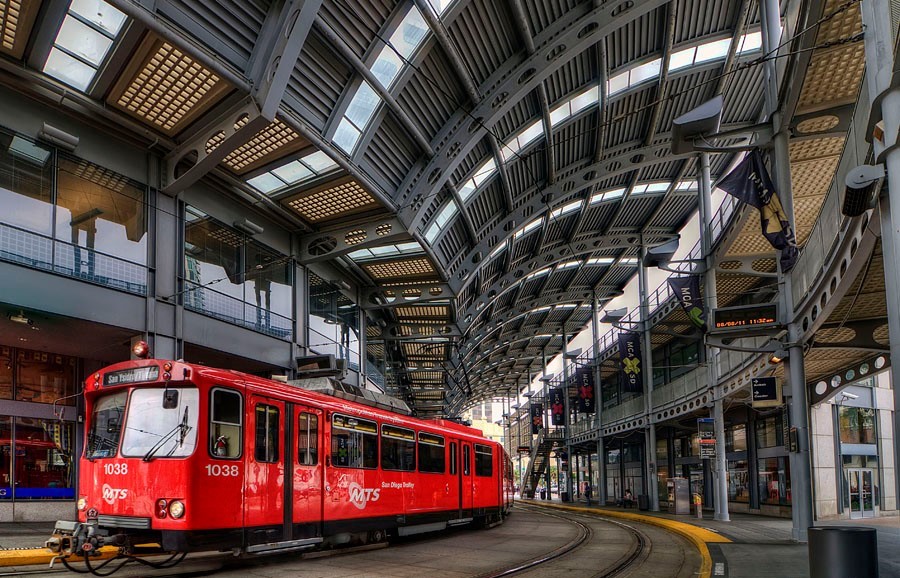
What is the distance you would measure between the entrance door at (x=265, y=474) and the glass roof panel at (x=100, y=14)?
7.15 meters

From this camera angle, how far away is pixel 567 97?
24.2 m

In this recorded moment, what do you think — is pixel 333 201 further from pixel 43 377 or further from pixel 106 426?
pixel 106 426

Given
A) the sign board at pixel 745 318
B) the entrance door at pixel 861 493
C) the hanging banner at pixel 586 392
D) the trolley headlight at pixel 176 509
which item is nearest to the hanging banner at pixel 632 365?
the hanging banner at pixel 586 392

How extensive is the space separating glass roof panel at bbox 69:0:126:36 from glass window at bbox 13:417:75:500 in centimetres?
919

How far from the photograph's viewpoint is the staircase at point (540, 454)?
195 feet

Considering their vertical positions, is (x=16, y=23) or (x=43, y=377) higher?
(x=16, y=23)

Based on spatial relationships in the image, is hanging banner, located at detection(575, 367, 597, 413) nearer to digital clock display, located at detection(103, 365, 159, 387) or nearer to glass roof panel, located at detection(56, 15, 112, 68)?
glass roof panel, located at detection(56, 15, 112, 68)

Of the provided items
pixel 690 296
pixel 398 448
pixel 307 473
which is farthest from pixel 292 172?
pixel 690 296

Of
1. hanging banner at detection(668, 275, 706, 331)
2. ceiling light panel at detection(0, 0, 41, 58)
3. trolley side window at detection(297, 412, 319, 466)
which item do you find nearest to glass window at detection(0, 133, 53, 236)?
ceiling light panel at detection(0, 0, 41, 58)

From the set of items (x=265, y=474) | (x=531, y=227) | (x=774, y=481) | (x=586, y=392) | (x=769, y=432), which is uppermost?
(x=531, y=227)

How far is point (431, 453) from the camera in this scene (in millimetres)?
18484

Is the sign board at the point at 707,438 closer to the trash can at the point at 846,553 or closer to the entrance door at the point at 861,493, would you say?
the entrance door at the point at 861,493

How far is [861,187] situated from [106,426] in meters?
10.4

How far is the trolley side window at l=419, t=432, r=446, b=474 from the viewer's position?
17.9m
